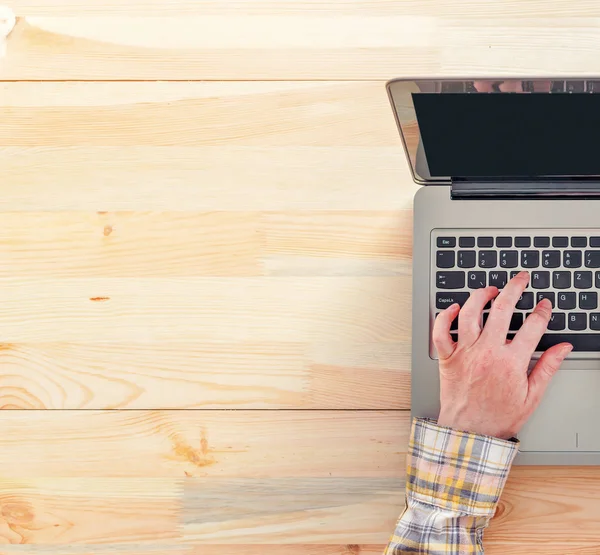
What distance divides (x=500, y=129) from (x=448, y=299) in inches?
7.3

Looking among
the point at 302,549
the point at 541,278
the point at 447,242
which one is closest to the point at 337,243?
the point at 447,242

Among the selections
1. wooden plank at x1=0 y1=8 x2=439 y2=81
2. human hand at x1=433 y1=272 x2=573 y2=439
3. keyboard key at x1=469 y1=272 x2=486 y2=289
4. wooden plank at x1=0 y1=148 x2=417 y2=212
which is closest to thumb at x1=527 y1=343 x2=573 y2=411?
human hand at x1=433 y1=272 x2=573 y2=439

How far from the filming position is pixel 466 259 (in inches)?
26.0

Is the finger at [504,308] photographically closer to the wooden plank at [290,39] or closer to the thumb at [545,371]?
the thumb at [545,371]

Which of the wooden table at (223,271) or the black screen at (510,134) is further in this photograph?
the wooden table at (223,271)

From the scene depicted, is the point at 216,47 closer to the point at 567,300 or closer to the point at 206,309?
the point at 206,309

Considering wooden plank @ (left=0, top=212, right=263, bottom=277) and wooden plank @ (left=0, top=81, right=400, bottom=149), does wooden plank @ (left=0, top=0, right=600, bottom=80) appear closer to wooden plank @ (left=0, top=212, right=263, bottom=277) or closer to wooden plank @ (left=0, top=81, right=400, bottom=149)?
wooden plank @ (left=0, top=81, right=400, bottom=149)

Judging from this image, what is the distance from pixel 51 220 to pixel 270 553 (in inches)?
18.6

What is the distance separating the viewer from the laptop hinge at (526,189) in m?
0.66

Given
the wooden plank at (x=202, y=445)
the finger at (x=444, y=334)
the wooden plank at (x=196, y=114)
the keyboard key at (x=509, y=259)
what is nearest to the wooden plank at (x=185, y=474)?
the wooden plank at (x=202, y=445)

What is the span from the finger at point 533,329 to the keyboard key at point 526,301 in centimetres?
1

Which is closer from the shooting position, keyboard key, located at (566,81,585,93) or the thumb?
keyboard key, located at (566,81,585,93)

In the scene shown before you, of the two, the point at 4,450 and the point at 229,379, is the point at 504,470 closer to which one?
the point at 229,379

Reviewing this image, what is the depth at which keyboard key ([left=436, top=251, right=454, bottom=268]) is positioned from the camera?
2.17 ft
